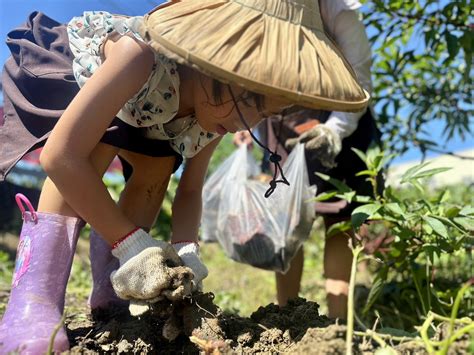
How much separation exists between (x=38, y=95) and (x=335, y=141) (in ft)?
3.26

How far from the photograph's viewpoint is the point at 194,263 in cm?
155

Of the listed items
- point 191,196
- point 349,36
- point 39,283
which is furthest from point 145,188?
point 349,36

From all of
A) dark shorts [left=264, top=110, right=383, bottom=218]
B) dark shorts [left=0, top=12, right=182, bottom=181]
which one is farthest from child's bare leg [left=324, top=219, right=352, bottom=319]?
dark shorts [left=0, top=12, right=182, bottom=181]

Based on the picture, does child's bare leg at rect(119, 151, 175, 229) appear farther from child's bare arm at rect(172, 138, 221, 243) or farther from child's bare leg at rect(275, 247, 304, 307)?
child's bare leg at rect(275, 247, 304, 307)

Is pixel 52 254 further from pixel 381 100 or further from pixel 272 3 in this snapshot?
pixel 381 100

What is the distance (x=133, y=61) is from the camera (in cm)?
135

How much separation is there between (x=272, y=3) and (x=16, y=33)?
0.85 meters

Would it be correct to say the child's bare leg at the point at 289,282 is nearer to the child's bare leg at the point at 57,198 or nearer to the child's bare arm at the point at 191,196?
the child's bare arm at the point at 191,196

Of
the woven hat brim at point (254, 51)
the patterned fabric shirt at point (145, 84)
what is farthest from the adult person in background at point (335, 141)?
the woven hat brim at point (254, 51)

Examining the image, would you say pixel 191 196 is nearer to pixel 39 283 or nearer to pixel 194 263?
pixel 194 263

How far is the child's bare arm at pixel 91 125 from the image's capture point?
133cm

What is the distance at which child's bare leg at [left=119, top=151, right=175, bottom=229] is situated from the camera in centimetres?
183

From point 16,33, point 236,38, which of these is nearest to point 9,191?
point 16,33

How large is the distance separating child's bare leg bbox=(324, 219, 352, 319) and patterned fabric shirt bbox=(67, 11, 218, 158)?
881 mm
